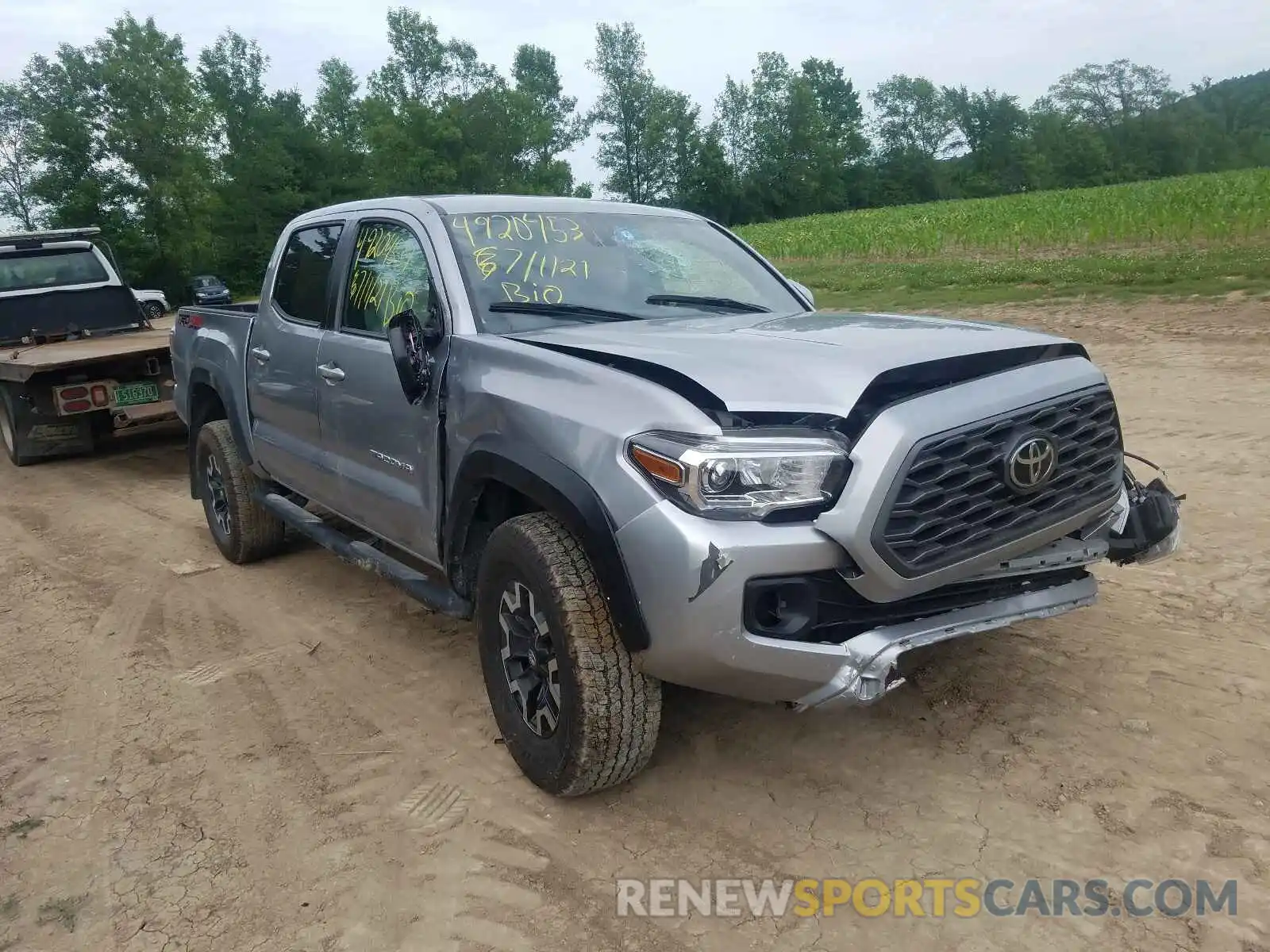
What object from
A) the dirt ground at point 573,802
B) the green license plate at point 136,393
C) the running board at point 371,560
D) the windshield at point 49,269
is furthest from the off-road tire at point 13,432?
the running board at point 371,560

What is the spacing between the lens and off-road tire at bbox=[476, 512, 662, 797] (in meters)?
2.78

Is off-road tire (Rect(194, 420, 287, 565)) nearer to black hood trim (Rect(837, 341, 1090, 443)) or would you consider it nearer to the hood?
the hood

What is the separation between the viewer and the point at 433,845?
2.91 m

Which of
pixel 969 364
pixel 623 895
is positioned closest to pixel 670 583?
pixel 623 895

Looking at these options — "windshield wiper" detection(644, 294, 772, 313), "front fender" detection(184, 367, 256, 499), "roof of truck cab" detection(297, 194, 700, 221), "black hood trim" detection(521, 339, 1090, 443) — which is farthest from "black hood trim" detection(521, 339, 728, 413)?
"front fender" detection(184, 367, 256, 499)

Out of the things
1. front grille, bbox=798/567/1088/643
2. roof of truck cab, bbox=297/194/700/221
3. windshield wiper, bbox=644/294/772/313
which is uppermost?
roof of truck cab, bbox=297/194/700/221

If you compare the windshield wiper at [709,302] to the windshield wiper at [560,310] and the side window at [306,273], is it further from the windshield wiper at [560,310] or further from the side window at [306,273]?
the side window at [306,273]

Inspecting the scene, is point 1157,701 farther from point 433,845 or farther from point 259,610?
point 259,610

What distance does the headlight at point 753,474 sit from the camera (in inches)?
99.4

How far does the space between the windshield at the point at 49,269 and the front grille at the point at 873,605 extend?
35.1ft

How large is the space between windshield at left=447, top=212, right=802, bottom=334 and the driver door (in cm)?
20

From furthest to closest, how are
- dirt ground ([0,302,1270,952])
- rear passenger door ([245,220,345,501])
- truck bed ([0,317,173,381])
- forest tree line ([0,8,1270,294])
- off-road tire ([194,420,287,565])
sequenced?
forest tree line ([0,8,1270,294]), truck bed ([0,317,173,381]), off-road tire ([194,420,287,565]), rear passenger door ([245,220,345,501]), dirt ground ([0,302,1270,952])

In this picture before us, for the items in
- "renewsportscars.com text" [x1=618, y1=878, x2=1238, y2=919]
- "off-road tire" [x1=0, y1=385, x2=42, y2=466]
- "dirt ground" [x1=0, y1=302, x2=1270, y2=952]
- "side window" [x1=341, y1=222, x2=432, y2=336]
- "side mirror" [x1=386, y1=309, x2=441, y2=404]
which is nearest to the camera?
"renewsportscars.com text" [x1=618, y1=878, x2=1238, y2=919]

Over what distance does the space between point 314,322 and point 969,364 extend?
2.97m
